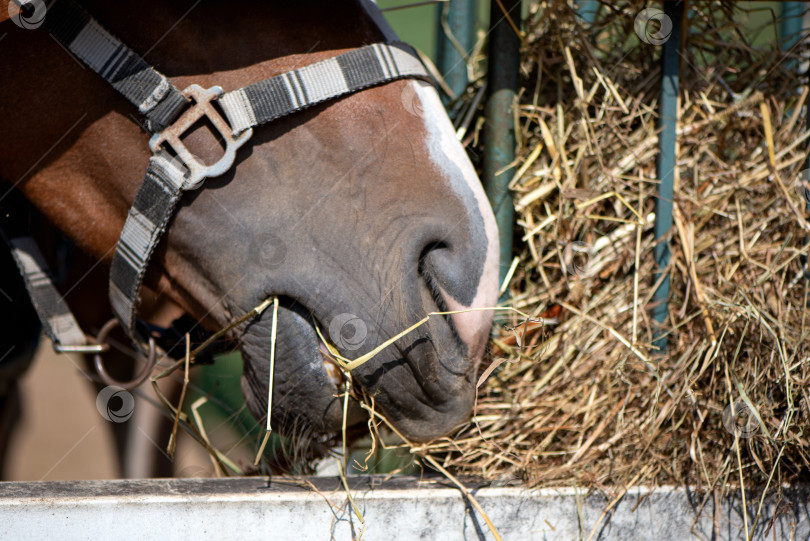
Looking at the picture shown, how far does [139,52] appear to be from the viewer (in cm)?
87

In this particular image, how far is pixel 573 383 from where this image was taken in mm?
1036

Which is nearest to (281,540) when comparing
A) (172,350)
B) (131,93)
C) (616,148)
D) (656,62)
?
(172,350)

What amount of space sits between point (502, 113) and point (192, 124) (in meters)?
0.51

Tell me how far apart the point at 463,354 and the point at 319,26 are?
19.4 inches

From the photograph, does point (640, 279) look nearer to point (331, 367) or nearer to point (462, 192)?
point (462, 192)

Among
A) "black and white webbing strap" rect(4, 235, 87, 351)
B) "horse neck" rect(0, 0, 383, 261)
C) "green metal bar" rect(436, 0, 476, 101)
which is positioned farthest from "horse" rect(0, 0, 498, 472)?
"green metal bar" rect(436, 0, 476, 101)

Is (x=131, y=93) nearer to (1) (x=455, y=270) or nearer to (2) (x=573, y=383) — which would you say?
(1) (x=455, y=270)

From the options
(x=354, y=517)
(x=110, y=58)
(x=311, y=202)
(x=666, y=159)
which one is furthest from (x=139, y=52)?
(x=666, y=159)

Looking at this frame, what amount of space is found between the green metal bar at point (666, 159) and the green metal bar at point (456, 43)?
16.1 inches

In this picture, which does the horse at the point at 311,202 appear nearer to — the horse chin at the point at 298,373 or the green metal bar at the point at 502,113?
the horse chin at the point at 298,373

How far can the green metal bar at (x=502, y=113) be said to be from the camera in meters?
1.10

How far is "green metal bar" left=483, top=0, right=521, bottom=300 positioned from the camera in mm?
1098

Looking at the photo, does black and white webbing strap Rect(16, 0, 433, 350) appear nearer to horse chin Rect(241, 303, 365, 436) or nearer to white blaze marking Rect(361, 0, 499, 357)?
white blaze marking Rect(361, 0, 499, 357)

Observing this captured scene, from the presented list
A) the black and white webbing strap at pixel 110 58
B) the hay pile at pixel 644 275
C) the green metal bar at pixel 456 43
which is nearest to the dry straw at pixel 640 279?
the hay pile at pixel 644 275
